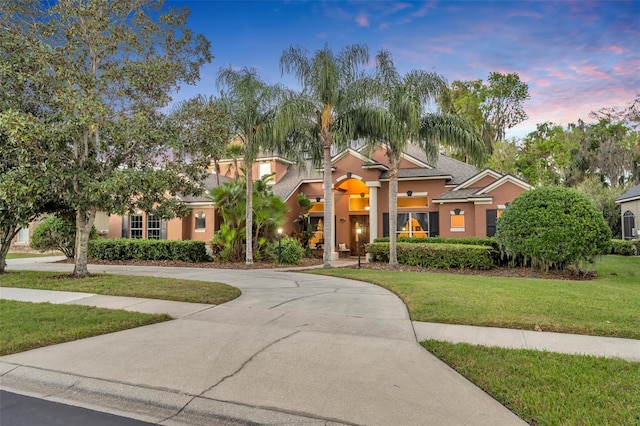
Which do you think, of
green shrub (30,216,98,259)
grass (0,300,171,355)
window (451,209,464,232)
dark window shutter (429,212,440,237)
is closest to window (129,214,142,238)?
green shrub (30,216,98,259)

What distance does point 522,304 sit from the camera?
288 inches

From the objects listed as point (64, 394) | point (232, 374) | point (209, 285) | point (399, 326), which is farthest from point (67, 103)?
point (399, 326)

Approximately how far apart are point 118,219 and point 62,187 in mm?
13664

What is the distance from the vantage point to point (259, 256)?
1686 centimetres

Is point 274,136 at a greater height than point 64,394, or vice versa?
point 274,136

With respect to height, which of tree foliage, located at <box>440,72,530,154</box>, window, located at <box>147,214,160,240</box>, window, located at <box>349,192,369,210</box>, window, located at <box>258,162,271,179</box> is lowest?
window, located at <box>147,214,160,240</box>

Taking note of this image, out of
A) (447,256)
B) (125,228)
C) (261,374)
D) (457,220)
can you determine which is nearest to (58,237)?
(125,228)

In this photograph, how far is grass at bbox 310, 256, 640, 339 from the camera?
589 centimetres

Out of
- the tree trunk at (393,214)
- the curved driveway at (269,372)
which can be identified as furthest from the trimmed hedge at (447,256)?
the curved driveway at (269,372)

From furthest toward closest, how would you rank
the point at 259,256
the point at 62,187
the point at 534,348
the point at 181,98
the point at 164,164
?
the point at 259,256, the point at 181,98, the point at 164,164, the point at 62,187, the point at 534,348

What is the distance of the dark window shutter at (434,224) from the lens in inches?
765

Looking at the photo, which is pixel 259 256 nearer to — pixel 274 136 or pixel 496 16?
pixel 274 136

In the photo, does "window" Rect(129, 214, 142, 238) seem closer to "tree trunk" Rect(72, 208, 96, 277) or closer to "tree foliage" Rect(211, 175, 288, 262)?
→ "tree foliage" Rect(211, 175, 288, 262)

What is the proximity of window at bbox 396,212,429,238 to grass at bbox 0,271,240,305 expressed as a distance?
12560 mm
